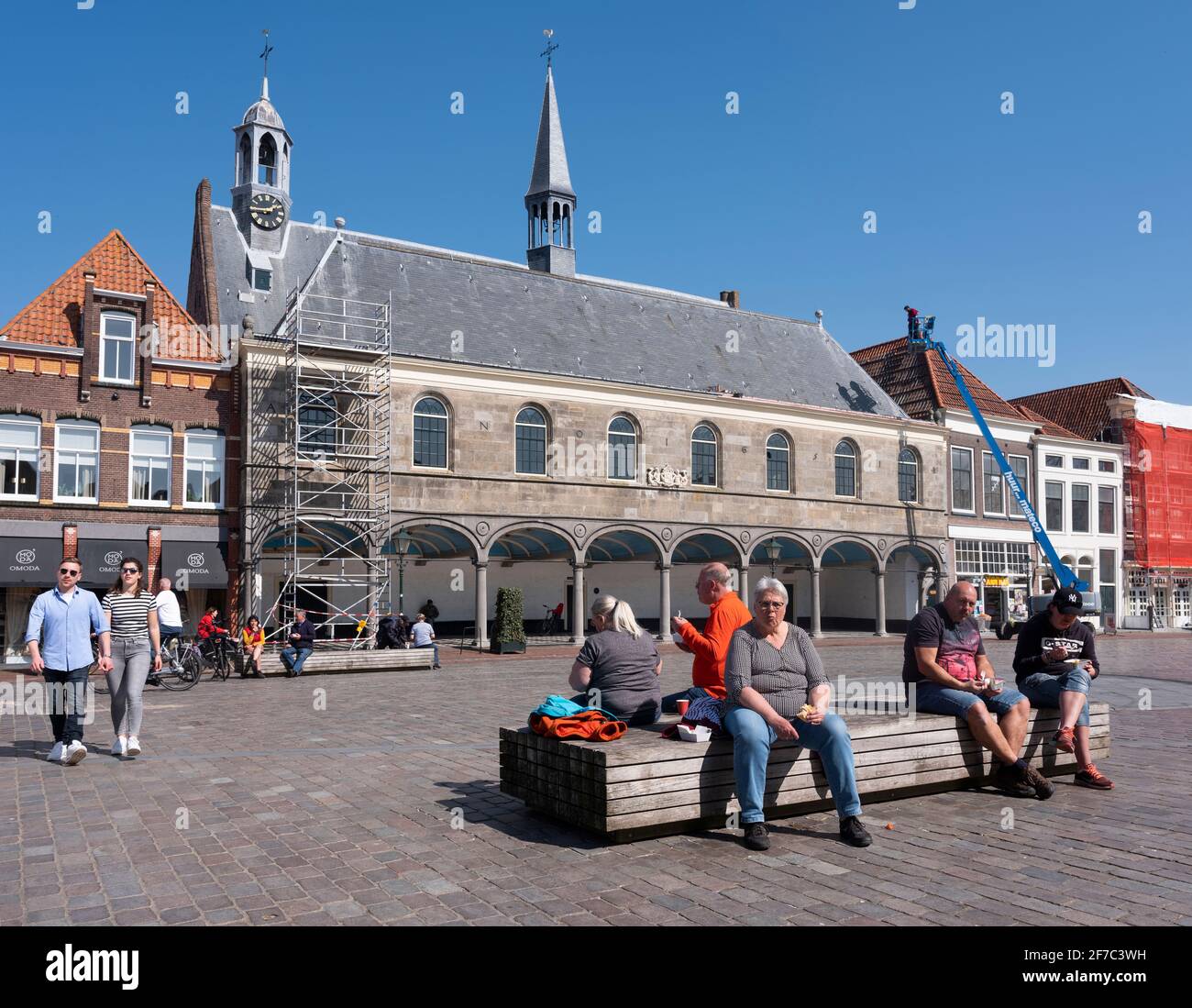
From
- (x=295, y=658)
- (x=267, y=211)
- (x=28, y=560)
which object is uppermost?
(x=267, y=211)

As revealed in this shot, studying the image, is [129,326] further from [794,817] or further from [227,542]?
[794,817]

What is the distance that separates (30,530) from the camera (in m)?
23.6

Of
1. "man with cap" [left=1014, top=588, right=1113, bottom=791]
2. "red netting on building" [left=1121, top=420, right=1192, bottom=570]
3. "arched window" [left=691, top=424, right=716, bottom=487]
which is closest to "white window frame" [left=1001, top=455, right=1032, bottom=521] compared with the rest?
"red netting on building" [left=1121, top=420, right=1192, bottom=570]

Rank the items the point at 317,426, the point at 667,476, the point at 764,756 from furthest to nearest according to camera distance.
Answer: the point at 667,476 < the point at 317,426 < the point at 764,756

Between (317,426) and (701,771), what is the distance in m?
22.7

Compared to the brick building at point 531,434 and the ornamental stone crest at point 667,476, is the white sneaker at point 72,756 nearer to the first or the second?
the brick building at point 531,434

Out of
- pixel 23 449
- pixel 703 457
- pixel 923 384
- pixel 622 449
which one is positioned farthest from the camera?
pixel 923 384

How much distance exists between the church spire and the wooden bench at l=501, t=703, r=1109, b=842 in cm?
3314

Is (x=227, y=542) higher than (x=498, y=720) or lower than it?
higher

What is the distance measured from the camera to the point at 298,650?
64.3 feet

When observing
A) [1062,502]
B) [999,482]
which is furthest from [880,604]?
[1062,502]

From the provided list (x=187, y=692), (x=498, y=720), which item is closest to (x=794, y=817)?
(x=498, y=720)

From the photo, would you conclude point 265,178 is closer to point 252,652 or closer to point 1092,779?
point 252,652
